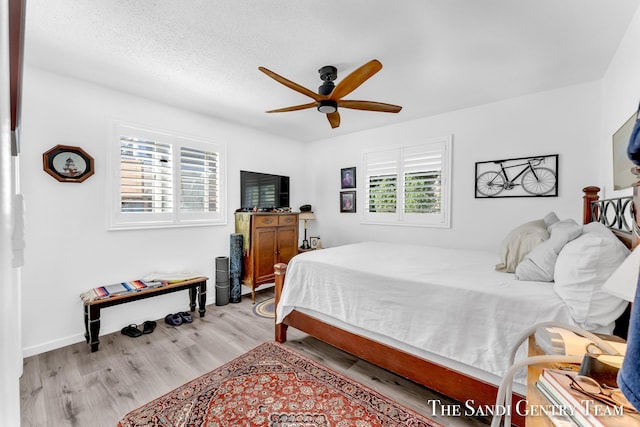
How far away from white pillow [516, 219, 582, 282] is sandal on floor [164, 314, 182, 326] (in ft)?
10.7

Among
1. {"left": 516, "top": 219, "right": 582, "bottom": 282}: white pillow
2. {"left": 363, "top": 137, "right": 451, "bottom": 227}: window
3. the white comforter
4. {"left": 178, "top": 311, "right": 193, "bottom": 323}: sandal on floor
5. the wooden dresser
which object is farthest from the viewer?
the wooden dresser

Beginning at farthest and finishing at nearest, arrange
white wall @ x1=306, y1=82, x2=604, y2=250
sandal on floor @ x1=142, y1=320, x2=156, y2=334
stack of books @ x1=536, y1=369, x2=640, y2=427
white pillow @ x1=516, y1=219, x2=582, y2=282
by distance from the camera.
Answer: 1. sandal on floor @ x1=142, y1=320, x2=156, y2=334
2. white wall @ x1=306, y1=82, x2=604, y2=250
3. white pillow @ x1=516, y1=219, x2=582, y2=282
4. stack of books @ x1=536, y1=369, x2=640, y2=427

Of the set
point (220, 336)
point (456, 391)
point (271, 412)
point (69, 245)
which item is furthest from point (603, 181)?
point (69, 245)

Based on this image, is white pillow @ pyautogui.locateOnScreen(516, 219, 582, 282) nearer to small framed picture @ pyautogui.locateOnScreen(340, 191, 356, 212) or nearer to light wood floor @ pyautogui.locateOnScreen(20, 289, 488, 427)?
light wood floor @ pyautogui.locateOnScreen(20, 289, 488, 427)

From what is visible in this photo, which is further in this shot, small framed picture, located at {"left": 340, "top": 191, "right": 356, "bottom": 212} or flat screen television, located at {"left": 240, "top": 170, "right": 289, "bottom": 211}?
small framed picture, located at {"left": 340, "top": 191, "right": 356, "bottom": 212}

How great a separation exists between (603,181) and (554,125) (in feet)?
2.41

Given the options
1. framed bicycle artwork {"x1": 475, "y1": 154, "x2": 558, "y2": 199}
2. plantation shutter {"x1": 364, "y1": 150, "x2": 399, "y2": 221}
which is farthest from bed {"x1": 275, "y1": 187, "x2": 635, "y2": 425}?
plantation shutter {"x1": 364, "y1": 150, "x2": 399, "y2": 221}

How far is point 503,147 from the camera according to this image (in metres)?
3.18

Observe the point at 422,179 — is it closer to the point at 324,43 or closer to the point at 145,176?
the point at 324,43

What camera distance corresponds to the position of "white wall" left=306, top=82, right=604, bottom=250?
9.07ft

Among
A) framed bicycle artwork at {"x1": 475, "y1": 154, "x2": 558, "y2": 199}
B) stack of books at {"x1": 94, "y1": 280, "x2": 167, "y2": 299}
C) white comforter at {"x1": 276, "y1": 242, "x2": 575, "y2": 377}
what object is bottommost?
stack of books at {"x1": 94, "y1": 280, "x2": 167, "y2": 299}

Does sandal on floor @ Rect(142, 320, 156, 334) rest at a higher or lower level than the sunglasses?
lower

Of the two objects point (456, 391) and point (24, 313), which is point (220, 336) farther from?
point (456, 391)

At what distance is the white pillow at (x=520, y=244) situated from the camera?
2010 mm
